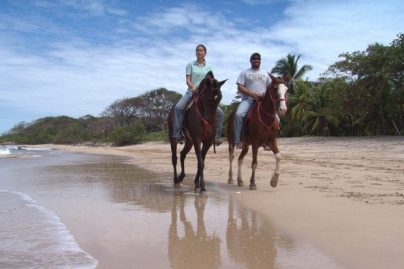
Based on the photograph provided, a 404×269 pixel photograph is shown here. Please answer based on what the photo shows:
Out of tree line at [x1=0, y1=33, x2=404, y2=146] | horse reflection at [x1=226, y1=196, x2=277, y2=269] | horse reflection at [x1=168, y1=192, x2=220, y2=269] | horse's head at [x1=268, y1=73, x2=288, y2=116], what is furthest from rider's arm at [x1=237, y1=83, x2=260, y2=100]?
tree line at [x1=0, y1=33, x2=404, y2=146]

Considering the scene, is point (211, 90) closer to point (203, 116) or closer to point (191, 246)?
point (203, 116)

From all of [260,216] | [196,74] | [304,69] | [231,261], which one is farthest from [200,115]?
[304,69]

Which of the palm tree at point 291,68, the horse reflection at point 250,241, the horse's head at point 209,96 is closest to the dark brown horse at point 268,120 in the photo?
the horse's head at point 209,96

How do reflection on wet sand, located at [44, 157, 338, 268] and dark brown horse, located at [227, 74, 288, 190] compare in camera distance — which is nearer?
reflection on wet sand, located at [44, 157, 338, 268]

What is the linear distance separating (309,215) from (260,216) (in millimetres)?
583

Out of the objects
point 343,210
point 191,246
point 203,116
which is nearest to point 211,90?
point 203,116

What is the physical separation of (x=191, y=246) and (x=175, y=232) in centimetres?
59

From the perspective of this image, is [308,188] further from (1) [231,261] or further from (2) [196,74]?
(1) [231,261]

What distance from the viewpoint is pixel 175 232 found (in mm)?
4320

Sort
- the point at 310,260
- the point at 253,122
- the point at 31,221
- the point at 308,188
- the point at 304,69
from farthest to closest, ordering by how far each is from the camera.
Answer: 1. the point at 304,69
2. the point at 253,122
3. the point at 308,188
4. the point at 31,221
5. the point at 310,260

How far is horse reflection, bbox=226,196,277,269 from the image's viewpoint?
3.30m

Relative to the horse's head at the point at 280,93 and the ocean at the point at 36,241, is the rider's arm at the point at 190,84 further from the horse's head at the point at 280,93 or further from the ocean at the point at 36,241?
the ocean at the point at 36,241

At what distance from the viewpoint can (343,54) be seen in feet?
99.2

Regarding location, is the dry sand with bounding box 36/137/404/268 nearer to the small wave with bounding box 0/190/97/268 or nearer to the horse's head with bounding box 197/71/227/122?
the horse's head with bounding box 197/71/227/122
